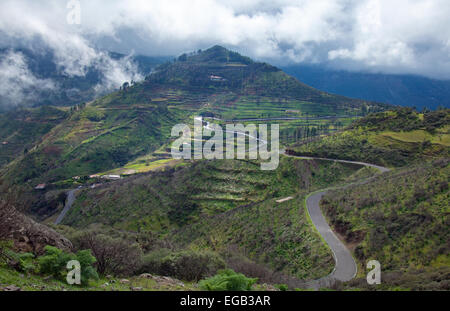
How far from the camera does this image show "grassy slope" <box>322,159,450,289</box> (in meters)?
25.3

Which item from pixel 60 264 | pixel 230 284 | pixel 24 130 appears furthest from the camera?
pixel 24 130

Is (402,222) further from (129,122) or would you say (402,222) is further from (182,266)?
(129,122)

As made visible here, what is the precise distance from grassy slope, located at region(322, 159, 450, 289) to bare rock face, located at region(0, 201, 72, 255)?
21.2m

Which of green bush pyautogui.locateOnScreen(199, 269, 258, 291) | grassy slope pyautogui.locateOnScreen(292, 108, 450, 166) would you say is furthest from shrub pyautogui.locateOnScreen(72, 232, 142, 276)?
grassy slope pyautogui.locateOnScreen(292, 108, 450, 166)

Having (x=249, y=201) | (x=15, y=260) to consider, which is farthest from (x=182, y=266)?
(x=249, y=201)

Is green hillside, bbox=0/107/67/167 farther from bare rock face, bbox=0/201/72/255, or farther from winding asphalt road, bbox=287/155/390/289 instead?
bare rock face, bbox=0/201/72/255

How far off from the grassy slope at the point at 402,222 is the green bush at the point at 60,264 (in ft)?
58.1

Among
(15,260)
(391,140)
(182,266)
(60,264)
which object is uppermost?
(391,140)

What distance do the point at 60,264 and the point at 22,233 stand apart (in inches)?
172

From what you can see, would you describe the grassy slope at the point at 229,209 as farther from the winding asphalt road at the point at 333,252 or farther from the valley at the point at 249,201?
the winding asphalt road at the point at 333,252

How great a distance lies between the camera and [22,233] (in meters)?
17.2

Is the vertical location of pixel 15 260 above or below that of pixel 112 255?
above

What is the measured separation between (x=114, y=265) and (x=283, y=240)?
2453cm
